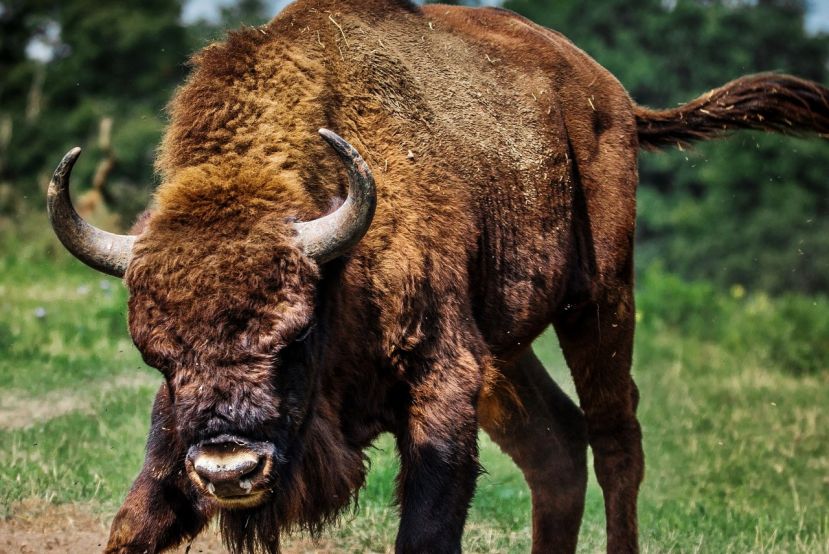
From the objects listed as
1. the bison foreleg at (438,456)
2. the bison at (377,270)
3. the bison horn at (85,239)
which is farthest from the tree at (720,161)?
the bison horn at (85,239)

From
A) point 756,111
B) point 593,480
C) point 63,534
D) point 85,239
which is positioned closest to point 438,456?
point 85,239

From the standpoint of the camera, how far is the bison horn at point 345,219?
14.2 feet

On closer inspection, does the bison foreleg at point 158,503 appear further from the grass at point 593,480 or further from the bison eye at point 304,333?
the grass at point 593,480

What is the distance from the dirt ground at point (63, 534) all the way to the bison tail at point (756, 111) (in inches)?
126

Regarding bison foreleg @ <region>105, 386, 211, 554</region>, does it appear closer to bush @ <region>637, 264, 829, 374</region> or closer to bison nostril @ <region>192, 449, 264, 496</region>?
bison nostril @ <region>192, 449, 264, 496</region>

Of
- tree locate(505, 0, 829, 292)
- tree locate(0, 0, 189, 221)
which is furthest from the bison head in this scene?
tree locate(0, 0, 189, 221)

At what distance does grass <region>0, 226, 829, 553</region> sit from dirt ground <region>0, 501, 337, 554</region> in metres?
0.13

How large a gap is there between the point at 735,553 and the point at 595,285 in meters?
1.83

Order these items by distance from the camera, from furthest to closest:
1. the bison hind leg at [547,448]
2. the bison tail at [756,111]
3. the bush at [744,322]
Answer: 1. the bush at [744,322]
2. the bison tail at [756,111]
3. the bison hind leg at [547,448]

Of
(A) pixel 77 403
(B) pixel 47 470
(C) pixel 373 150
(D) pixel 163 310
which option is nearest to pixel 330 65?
(C) pixel 373 150

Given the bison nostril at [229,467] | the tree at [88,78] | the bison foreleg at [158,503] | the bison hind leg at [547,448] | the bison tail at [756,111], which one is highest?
the bison tail at [756,111]

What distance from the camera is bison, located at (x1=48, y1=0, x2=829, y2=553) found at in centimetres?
425

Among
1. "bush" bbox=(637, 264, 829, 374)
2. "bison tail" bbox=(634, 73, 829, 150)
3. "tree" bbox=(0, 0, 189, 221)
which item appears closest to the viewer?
"bison tail" bbox=(634, 73, 829, 150)

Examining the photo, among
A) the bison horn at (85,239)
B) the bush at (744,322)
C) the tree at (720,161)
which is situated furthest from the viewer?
the tree at (720,161)
